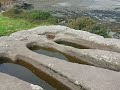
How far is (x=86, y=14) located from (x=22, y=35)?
18335 mm

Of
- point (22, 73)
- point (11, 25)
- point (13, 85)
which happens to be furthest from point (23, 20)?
point (13, 85)

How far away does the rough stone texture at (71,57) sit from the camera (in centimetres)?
1605

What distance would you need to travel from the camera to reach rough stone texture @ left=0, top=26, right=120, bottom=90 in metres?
16.0

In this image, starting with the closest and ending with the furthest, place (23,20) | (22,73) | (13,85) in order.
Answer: (13,85)
(22,73)
(23,20)

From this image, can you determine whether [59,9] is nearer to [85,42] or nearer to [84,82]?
[85,42]

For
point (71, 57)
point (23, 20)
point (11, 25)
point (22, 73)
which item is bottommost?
point (23, 20)

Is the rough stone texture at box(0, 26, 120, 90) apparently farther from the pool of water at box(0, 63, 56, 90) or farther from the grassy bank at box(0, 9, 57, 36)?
the grassy bank at box(0, 9, 57, 36)

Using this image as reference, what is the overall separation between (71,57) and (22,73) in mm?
3838

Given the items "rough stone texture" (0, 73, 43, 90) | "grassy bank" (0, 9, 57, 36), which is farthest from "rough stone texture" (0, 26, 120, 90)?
"grassy bank" (0, 9, 57, 36)

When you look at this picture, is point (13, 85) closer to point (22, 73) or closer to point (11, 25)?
point (22, 73)

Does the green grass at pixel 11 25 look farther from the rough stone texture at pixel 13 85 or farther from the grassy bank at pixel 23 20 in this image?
the rough stone texture at pixel 13 85

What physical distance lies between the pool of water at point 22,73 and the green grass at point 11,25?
34.0ft

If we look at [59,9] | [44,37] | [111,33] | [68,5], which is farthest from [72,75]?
[68,5]

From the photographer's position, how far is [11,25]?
3344 cm
